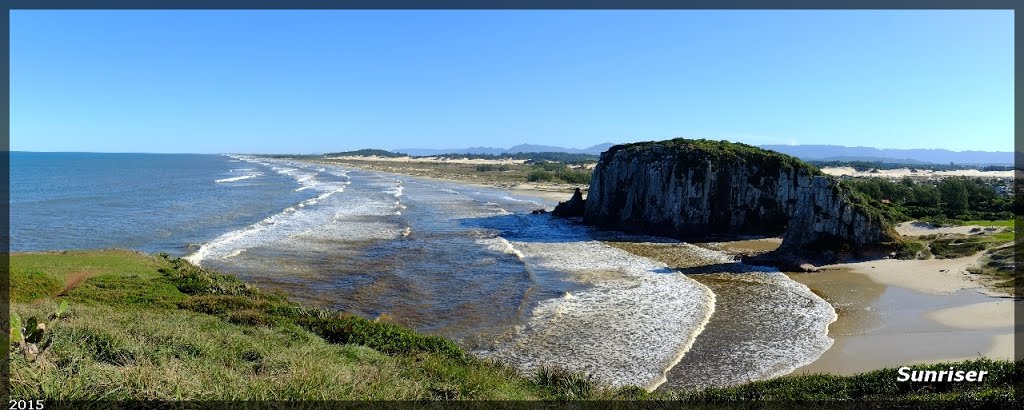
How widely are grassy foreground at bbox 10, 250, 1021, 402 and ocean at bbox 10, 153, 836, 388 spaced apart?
3.33m

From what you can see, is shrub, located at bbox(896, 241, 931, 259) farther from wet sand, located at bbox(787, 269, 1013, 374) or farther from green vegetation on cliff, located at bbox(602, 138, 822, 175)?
green vegetation on cliff, located at bbox(602, 138, 822, 175)

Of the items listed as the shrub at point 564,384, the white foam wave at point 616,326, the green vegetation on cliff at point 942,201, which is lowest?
the white foam wave at point 616,326

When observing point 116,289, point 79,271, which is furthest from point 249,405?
point 79,271

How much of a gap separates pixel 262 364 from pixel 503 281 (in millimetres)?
17210

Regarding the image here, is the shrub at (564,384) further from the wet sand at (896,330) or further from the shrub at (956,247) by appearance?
the shrub at (956,247)

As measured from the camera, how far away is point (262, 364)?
11.6 metres

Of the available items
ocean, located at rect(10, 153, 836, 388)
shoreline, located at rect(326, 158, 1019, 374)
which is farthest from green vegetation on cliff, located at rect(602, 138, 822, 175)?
shoreline, located at rect(326, 158, 1019, 374)

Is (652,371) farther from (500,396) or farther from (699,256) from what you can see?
(699,256)

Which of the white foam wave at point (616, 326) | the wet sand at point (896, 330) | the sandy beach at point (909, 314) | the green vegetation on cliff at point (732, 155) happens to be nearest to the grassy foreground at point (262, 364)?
the white foam wave at point (616, 326)

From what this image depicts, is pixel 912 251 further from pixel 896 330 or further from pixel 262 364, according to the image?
pixel 262 364

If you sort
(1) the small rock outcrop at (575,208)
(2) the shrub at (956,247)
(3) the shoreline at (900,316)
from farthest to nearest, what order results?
(1) the small rock outcrop at (575,208) → (2) the shrub at (956,247) → (3) the shoreline at (900,316)

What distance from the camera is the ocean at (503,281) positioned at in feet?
60.4

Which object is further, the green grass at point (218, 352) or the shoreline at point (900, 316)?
the shoreline at point (900, 316)

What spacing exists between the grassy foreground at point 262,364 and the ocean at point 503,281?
10.9 ft
